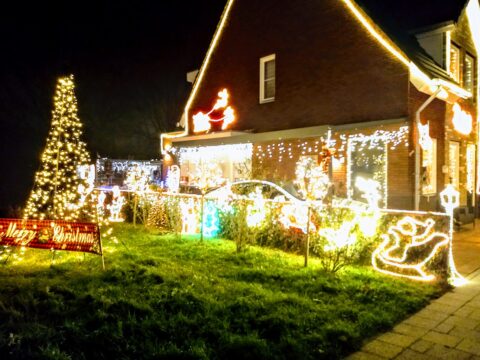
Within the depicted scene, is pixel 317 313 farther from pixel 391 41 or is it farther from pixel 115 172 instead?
pixel 115 172

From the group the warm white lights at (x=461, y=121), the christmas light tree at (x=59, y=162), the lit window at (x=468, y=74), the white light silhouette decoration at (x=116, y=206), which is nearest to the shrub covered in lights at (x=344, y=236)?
the christmas light tree at (x=59, y=162)

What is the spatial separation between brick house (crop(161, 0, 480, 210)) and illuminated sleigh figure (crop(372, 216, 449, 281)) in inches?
130

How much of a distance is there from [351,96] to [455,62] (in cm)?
367

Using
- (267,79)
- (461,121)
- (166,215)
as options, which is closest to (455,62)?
(461,121)

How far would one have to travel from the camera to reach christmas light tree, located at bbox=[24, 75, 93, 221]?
7.77m

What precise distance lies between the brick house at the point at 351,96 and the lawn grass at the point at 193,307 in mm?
3641

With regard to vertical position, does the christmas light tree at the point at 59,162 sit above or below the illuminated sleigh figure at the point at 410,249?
above

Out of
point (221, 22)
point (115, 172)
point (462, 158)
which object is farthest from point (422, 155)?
point (115, 172)

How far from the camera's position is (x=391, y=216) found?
6832 millimetres

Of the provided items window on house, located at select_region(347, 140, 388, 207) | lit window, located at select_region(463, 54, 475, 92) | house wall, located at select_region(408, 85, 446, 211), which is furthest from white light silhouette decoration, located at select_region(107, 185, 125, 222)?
lit window, located at select_region(463, 54, 475, 92)

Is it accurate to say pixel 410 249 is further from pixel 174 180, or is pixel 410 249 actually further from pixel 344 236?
pixel 174 180

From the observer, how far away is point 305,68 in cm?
1334

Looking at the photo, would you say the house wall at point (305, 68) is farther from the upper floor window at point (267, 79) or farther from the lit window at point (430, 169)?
the lit window at point (430, 169)

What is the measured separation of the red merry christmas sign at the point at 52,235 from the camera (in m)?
6.70
